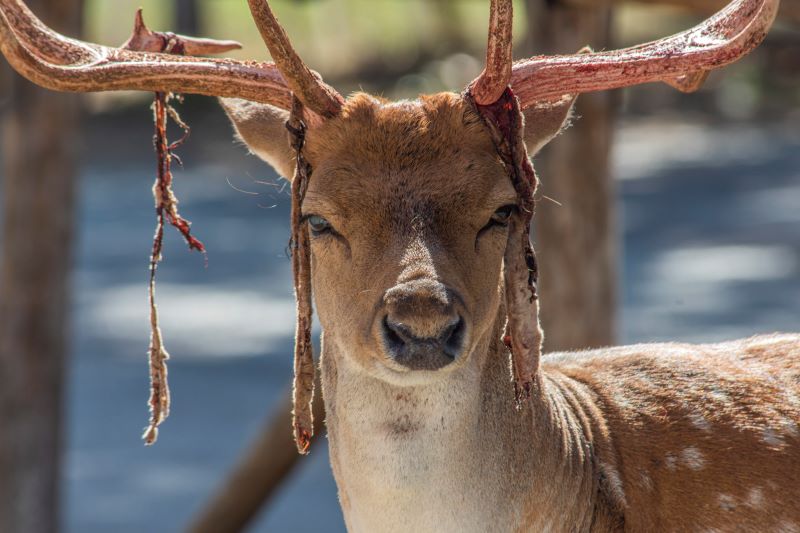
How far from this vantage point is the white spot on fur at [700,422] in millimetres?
4020

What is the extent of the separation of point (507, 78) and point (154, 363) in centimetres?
131

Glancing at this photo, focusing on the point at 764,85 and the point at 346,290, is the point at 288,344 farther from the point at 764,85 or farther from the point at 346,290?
the point at 764,85

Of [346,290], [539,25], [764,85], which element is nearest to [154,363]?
[346,290]

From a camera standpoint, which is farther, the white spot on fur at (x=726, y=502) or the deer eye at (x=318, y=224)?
the white spot on fur at (x=726, y=502)

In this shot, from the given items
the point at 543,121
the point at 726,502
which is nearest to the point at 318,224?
the point at 543,121

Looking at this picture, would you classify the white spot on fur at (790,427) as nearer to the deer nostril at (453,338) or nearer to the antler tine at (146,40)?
the deer nostril at (453,338)

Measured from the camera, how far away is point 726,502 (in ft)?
12.8

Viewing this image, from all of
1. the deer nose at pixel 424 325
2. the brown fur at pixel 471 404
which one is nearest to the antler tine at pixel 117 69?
the brown fur at pixel 471 404

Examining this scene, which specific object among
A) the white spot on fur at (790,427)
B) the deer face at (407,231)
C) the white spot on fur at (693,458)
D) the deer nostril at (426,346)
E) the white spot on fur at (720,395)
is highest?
the deer face at (407,231)

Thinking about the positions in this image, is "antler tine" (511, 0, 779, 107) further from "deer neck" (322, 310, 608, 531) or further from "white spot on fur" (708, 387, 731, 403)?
"white spot on fur" (708, 387, 731, 403)

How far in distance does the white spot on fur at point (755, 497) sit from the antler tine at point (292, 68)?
1536mm

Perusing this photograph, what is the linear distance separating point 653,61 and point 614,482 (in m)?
1.15

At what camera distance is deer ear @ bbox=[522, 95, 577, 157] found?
4152 mm

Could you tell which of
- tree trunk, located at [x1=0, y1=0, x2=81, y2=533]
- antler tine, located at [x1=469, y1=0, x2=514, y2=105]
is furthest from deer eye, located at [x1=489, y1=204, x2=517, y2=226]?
tree trunk, located at [x1=0, y1=0, x2=81, y2=533]
